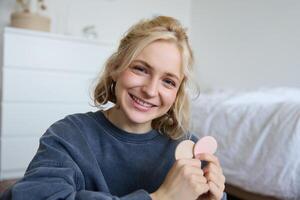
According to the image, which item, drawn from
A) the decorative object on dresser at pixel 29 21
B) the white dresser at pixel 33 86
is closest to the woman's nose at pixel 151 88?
the white dresser at pixel 33 86

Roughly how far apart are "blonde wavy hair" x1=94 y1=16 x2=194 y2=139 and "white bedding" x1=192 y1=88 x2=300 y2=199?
0.70 m

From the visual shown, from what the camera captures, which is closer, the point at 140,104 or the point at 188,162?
the point at 188,162

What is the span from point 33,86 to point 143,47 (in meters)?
1.87

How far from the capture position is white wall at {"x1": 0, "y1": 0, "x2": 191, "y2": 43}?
3045 mm

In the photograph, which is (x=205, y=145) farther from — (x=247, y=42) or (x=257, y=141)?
(x=247, y=42)

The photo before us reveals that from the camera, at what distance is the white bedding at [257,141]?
1421 millimetres

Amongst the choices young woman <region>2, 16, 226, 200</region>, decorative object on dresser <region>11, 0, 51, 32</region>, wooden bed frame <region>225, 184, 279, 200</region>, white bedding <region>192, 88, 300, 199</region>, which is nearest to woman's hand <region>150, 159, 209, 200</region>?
young woman <region>2, 16, 226, 200</region>

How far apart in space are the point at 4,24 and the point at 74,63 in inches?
28.5

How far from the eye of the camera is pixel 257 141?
61.9 inches

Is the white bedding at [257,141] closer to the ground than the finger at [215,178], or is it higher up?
closer to the ground

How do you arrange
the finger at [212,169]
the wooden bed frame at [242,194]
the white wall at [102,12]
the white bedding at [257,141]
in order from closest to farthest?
the finger at [212,169]
the white bedding at [257,141]
the wooden bed frame at [242,194]
the white wall at [102,12]

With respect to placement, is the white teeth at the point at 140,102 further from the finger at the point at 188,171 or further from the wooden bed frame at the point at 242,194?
the wooden bed frame at the point at 242,194

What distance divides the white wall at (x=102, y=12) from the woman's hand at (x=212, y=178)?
7.77 ft

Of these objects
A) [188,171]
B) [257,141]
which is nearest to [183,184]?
[188,171]
